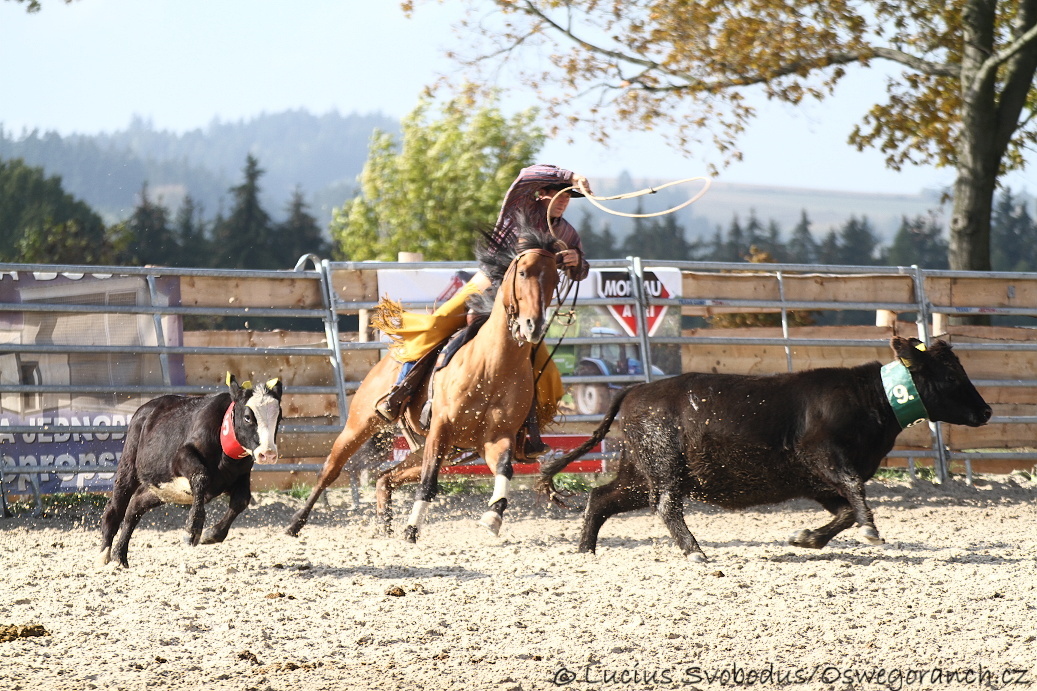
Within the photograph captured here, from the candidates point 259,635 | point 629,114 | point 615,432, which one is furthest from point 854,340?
point 259,635

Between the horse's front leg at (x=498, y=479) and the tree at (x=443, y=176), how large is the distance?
22.1m

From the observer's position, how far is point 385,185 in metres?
35.0

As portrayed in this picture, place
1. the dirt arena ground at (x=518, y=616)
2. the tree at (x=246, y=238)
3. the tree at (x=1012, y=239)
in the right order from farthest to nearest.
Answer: the tree at (x=1012, y=239), the tree at (x=246, y=238), the dirt arena ground at (x=518, y=616)

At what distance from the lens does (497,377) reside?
6.95m

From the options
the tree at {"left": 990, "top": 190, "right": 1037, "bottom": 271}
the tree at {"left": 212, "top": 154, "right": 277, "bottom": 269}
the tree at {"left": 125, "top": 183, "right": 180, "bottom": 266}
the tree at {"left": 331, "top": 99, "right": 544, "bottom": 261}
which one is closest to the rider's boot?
the tree at {"left": 331, "top": 99, "right": 544, "bottom": 261}

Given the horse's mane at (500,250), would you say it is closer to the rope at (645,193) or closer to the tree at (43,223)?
the rope at (645,193)

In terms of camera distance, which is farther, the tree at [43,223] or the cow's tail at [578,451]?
the tree at [43,223]

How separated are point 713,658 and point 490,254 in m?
3.51

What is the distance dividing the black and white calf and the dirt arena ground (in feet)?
0.84

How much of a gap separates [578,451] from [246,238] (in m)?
59.2

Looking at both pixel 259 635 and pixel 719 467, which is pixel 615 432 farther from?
pixel 259 635

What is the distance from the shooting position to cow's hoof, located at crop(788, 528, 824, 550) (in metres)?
6.46

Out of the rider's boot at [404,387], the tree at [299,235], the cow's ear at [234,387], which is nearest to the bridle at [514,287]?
the rider's boot at [404,387]

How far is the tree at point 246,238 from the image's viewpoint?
63531 millimetres
